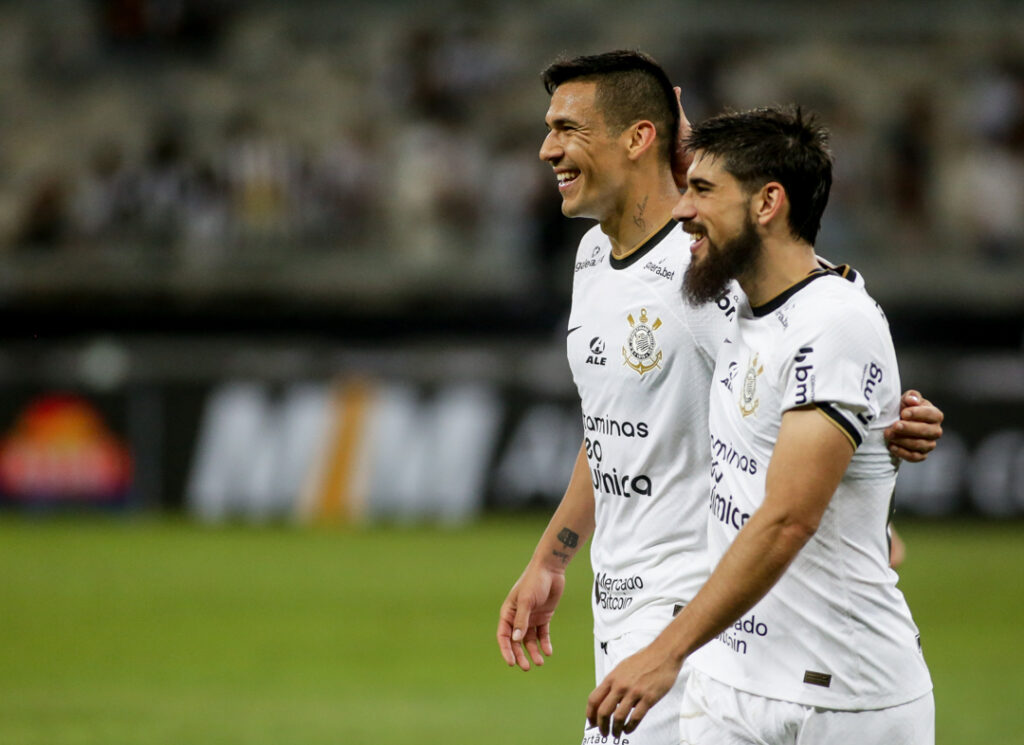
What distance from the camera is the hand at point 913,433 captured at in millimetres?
3799

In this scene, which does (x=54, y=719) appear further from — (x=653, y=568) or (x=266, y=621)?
(x=653, y=568)

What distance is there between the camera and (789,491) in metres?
3.56

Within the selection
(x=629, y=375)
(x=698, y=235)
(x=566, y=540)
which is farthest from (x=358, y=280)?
(x=698, y=235)

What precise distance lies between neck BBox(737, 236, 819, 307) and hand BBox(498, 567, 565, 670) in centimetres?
135

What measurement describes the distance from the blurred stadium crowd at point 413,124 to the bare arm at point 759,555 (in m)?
14.1

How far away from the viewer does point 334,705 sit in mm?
9359

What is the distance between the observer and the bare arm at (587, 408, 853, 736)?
356cm

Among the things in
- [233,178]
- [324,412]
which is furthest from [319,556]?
[233,178]

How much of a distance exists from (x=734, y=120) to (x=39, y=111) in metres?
19.3

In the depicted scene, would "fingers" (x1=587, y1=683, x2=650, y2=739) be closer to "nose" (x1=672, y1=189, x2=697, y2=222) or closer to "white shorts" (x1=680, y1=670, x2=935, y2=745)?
"white shorts" (x1=680, y1=670, x2=935, y2=745)

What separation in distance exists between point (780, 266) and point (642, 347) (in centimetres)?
79

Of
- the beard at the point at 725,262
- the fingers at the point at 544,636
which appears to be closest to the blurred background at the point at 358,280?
the fingers at the point at 544,636

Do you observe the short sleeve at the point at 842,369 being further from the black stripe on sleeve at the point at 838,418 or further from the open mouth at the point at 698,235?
the open mouth at the point at 698,235

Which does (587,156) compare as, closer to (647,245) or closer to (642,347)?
(647,245)
